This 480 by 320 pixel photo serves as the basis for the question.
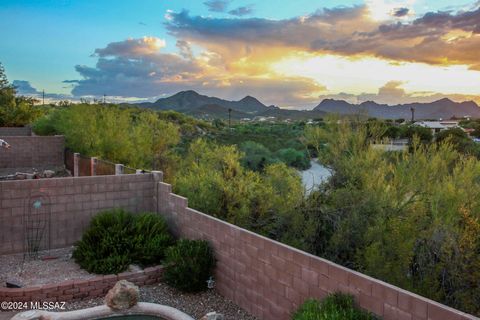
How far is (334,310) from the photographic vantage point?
19.5ft

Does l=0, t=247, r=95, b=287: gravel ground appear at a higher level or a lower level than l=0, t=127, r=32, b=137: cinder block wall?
lower

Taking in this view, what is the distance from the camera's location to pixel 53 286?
356 inches

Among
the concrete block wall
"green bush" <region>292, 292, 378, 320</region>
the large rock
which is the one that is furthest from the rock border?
"green bush" <region>292, 292, 378, 320</region>

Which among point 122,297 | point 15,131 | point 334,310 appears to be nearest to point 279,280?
point 334,310

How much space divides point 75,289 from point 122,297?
1.61 m

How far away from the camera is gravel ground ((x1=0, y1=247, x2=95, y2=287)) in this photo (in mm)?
9453

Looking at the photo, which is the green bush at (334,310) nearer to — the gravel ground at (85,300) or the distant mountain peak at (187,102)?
the gravel ground at (85,300)

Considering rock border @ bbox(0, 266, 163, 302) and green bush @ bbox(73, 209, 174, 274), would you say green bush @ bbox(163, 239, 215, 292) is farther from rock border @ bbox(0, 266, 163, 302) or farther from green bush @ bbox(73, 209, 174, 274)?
green bush @ bbox(73, 209, 174, 274)

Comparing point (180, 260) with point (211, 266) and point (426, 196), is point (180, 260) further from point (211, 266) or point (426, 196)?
point (426, 196)

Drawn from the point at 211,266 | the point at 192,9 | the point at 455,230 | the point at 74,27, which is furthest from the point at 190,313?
the point at 74,27

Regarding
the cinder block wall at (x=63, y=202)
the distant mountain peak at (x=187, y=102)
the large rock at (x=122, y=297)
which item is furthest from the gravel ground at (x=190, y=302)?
the distant mountain peak at (x=187, y=102)

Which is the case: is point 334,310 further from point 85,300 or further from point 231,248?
point 85,300

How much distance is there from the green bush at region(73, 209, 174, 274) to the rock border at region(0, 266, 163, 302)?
332mm

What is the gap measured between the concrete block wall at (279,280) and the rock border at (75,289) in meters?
1.47
